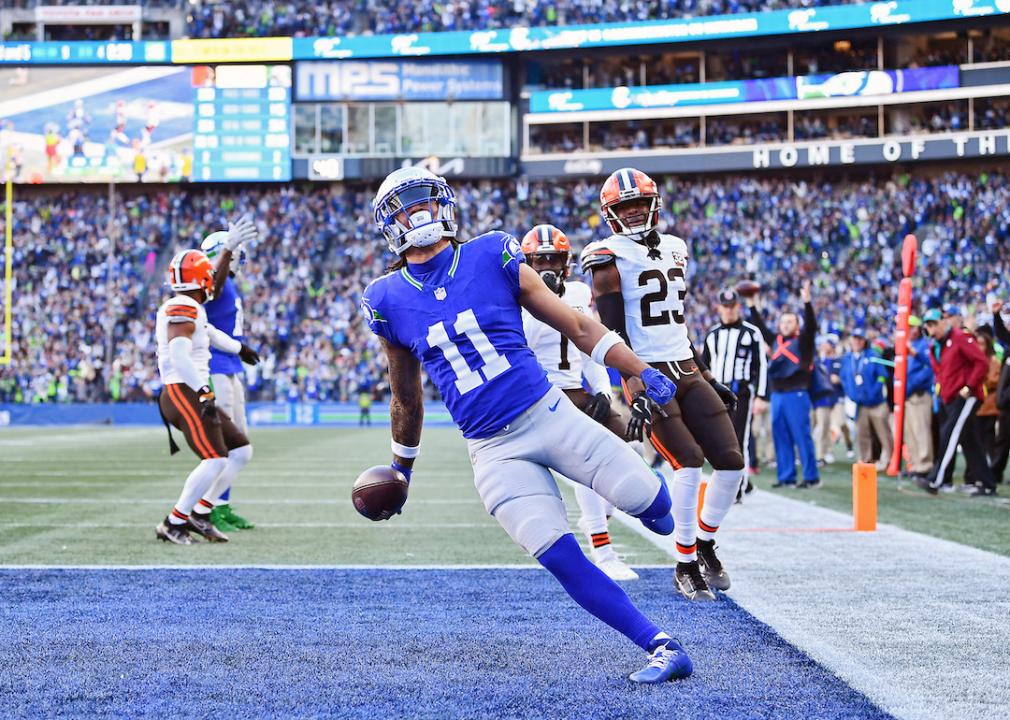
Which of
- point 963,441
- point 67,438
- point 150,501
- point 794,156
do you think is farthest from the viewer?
point 794,156

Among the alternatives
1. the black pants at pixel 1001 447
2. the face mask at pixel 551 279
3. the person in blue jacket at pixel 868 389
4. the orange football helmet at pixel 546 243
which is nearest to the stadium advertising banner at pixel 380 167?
the person in blue jacket at pixel 868 389

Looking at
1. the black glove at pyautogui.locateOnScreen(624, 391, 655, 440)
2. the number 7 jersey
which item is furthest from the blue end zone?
the number 7 jersey

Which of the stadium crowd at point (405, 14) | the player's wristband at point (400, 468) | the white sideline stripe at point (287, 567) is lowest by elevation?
the white sideline stripe at point (287, 567)

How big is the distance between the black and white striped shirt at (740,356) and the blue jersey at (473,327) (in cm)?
714

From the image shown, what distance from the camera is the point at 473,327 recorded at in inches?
166

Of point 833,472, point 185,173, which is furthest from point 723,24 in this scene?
point 833,472

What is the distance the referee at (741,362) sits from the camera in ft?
36.6

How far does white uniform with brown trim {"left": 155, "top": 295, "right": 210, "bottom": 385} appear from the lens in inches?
319

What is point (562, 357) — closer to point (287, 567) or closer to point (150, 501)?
point (287, 567)

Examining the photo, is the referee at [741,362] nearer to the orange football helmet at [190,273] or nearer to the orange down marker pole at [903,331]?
the orange down marker pole at [903,331]

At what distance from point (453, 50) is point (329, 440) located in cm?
1891

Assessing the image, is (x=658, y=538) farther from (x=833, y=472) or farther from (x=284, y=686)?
(x=833, y=472)

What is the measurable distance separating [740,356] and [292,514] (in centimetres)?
439

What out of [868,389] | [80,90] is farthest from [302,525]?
[80,90]
